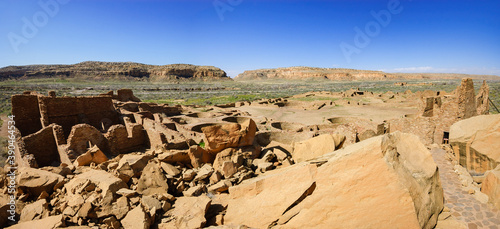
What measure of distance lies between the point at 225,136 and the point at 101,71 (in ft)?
451

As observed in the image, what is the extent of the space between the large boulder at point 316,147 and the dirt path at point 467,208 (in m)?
3.06

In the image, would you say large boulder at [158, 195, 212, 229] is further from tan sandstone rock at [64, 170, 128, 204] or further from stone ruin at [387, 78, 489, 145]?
stone ruin at [387, 78, 489, 145]

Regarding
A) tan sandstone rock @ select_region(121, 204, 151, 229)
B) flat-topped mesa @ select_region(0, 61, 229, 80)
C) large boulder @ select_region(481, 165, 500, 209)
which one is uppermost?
flat-topped mesa @ select_region(0, 61, 229, 80)

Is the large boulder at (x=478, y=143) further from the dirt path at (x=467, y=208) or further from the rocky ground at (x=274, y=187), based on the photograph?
the dirt path at (x=467, y=208)

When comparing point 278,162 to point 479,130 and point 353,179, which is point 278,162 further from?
point 479,130

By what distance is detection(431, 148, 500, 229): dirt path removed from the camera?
498 centimetres

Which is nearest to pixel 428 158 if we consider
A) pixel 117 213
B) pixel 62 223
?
pixel 117 213

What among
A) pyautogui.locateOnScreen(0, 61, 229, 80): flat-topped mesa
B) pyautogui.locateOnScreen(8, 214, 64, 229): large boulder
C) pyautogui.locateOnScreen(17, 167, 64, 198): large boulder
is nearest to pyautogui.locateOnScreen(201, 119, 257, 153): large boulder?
pyautogui.locateOnScreen(8, 214, 64, 229): large boulder

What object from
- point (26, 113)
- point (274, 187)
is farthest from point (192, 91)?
point (274, 187)

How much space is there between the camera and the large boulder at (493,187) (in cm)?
533

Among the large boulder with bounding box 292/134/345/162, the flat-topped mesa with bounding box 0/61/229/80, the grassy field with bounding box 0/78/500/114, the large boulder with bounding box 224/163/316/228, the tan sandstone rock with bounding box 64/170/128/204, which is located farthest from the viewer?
the flat-topped mesa with bounding box 0/61/229/80

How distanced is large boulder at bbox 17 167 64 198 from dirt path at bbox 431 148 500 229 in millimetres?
9807

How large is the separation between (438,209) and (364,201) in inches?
86.5

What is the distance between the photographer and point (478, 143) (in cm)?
771
